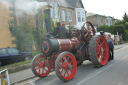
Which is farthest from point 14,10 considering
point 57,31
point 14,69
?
point 57,31

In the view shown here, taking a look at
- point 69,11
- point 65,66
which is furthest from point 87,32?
point 69,11

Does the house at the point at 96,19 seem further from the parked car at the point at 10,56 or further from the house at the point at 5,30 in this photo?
the parked car at the point at 10,56

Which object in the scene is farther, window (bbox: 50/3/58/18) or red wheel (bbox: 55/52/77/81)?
window (bbox: 50/3/58/18)

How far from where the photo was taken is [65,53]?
14.3 feet

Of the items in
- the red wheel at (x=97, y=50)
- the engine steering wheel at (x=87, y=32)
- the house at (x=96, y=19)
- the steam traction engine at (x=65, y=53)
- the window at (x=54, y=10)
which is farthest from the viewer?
the house at (x=96, y=19)

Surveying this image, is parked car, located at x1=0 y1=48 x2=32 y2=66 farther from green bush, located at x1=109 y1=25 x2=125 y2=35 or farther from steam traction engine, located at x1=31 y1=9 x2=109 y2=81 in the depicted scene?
green bush, located at x1=109 y1=25 x2=125 y2=35

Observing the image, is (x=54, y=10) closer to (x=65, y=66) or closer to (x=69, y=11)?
(x=69, y=11)

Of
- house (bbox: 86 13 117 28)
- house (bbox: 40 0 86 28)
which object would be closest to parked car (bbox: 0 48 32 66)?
house (bbox: 40 0 86 28)

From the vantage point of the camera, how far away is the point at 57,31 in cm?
523

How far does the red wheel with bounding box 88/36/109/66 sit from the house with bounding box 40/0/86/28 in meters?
10.6

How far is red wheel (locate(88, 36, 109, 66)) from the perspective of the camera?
5.36 meters

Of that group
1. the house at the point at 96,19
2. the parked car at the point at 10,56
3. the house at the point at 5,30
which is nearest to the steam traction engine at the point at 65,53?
the parked car at the point at 10,56

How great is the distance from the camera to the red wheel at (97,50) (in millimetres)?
5363

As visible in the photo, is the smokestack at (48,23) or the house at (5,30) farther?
the house at (5,30)
